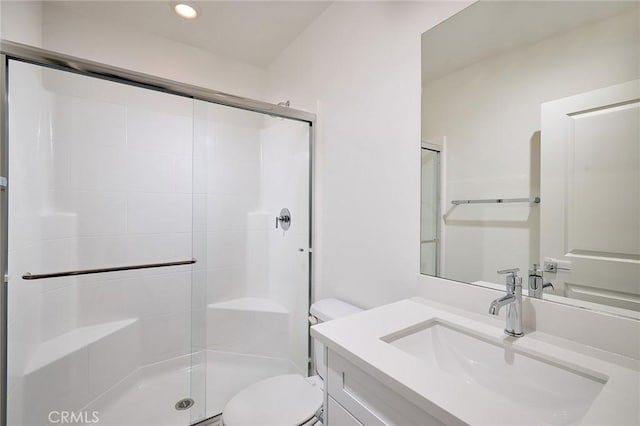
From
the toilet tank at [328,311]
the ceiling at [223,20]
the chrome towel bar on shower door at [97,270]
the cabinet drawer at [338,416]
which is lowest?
the cabinet drawer at [338,416]

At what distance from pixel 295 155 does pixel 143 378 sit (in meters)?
1.74

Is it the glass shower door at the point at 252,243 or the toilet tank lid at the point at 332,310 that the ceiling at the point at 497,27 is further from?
the toilet tank lid at the point at 332,310

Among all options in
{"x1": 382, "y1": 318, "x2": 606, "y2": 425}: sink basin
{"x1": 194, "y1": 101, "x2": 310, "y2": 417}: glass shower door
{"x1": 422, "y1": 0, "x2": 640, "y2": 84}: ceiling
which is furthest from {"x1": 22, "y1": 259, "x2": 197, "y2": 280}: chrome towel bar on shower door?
{"x1": 422, "y1": 0, "x2": 640, "y2": 84}: ceiling

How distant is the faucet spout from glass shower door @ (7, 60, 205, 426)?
1.52 meters

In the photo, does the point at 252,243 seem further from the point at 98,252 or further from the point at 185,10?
the point at 185,10

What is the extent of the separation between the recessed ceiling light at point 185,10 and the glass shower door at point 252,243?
0.62 meters

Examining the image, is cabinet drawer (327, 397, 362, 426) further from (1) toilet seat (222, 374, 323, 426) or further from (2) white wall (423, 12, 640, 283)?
(2) white wall (423, 12, 640, 283)

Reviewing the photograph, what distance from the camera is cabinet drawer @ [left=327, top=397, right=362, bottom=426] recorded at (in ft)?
2.34

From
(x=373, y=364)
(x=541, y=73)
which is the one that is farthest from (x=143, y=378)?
(x=541, y=73)

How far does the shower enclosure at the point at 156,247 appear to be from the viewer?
1496mm

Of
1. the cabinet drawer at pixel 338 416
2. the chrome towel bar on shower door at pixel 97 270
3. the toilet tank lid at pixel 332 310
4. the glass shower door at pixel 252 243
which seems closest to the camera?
the cabinet drawer at pixel 338 416

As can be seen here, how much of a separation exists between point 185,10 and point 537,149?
1.93 meters

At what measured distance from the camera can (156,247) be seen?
196 centimetres

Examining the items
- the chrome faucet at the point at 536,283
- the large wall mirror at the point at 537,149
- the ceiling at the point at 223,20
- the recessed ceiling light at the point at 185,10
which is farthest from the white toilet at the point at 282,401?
the recessed ceiling light at the point at 185,10
